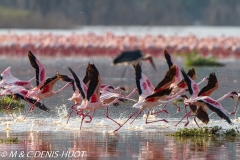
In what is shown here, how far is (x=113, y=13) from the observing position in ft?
183

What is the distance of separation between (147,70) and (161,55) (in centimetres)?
716

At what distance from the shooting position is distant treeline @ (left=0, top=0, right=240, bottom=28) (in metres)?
48.8

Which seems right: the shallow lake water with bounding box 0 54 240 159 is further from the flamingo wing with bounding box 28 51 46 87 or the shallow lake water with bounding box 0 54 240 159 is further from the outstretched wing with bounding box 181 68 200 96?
the outstretched wing with bounding box 181 68 200 96

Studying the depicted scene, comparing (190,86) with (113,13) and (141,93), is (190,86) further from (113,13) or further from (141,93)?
(113,13)

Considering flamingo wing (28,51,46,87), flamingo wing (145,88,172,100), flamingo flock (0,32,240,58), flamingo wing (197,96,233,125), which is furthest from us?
flamingo flock (0,32,240,58)

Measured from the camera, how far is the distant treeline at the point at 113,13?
160 feet

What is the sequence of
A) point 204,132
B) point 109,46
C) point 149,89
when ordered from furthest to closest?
point 109,46 < point 149,89 < point 204,132

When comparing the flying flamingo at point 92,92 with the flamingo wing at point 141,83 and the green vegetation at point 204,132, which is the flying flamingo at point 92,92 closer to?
the flamingo wing at point 141,83

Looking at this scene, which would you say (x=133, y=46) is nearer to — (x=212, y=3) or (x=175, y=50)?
(x=175, y=50)

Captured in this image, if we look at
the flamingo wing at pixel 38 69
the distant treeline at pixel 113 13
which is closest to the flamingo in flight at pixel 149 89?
the flamingo wing at pixel 38 69

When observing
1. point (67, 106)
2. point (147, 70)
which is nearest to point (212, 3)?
point (147, 70)

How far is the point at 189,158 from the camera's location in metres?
8.76

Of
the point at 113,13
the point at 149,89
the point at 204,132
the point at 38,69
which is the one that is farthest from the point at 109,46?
the point at 113,13

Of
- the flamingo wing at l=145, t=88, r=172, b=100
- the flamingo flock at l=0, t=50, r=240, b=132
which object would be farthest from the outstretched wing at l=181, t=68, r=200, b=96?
the flamingo wing at l=145, t=88, r=172, b=100
